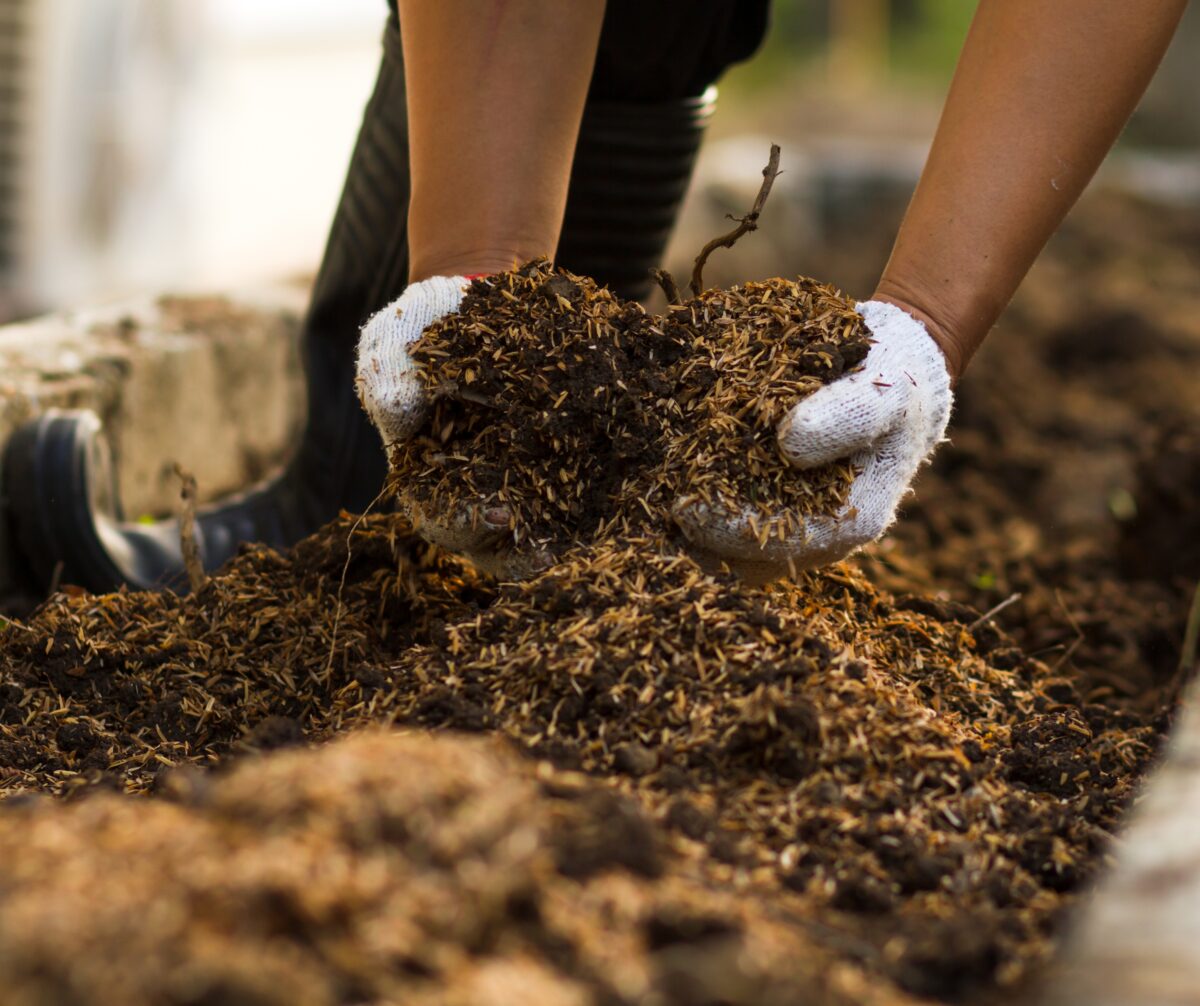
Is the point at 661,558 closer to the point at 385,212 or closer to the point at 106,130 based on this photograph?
the point at 385,212

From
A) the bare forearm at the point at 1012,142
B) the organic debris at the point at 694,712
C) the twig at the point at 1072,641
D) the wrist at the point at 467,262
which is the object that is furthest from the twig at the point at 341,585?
the twig at the point at 1072,641

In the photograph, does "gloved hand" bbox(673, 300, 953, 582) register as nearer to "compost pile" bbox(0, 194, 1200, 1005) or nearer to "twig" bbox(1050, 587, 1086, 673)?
"compost pile" bbox(0, 194, 1200, 1005)

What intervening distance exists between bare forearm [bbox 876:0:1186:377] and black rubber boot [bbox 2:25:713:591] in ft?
3.50

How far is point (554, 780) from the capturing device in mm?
1188

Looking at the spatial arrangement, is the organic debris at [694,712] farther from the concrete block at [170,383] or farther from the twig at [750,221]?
the concrete block at [170,383]

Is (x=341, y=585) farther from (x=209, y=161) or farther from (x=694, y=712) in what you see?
(x=209, y=161)

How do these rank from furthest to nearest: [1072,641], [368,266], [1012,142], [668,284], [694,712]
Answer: [368,266] < [1072,641] < [668,284] < [1012,142] < [694,712]

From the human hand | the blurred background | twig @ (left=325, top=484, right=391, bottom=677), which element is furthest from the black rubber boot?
the blurred background

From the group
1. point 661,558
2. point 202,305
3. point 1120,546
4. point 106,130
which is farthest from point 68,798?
point 106,130

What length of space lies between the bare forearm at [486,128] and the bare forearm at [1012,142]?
20.2 inches

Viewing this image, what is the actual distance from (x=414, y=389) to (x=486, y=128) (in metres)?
0.42

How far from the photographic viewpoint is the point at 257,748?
1349 mm

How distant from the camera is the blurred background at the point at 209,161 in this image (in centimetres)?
569

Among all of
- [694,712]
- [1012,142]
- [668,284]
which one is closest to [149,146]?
[668,284]
